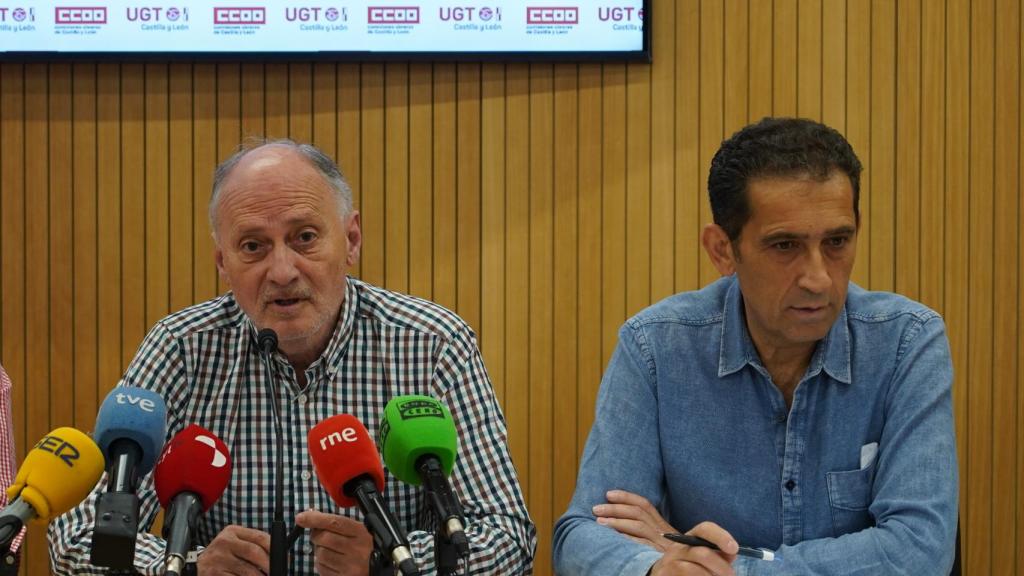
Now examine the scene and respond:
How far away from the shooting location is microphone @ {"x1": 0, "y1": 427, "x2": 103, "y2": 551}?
1.50 meters

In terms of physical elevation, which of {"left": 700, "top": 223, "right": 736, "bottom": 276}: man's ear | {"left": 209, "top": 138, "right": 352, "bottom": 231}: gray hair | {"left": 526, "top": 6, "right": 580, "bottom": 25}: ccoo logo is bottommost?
{"left": 700, "top": 223, "right": 736, "bottom": 276}: man's ear

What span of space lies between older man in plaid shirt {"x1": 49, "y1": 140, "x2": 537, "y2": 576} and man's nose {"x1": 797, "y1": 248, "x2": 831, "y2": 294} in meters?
0.79

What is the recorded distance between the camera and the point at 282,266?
7.87ft

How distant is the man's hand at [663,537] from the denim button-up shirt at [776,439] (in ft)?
0.14

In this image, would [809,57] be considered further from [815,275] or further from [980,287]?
[815,275]

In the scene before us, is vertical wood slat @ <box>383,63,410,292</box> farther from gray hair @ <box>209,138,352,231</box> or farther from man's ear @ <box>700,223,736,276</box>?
man's ear @ <box>700,223,736,276</box>

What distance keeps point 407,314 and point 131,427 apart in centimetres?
109

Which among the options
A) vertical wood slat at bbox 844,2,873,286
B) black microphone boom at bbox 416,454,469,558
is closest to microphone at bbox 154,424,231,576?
black microphone boom at bbox 416,454,469,558

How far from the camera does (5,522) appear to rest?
1433 millimetres

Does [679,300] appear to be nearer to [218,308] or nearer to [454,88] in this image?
[218,308]

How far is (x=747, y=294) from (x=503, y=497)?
708 millimetres

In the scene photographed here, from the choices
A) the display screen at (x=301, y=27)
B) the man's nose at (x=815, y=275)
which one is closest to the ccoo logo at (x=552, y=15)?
the display screen at (x=301, y=27)

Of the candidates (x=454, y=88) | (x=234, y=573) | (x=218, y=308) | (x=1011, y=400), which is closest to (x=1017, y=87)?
(x=1011, y=400)

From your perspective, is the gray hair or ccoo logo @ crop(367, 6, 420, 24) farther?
ccoo logo @ crop(367, 6, 420, 24)
